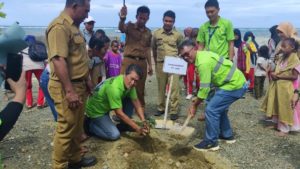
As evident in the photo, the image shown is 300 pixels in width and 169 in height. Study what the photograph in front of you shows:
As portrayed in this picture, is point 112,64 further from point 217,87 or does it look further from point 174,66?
point 217,87

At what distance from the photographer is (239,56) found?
33.8 ft

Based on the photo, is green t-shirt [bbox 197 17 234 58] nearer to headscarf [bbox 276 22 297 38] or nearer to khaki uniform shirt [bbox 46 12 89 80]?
headscarf [bbox 276 22 297 38]

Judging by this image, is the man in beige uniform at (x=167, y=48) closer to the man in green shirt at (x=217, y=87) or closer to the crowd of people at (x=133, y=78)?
the crowd of people at (x=133, y=78)

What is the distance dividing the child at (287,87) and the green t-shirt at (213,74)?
4.06 ft

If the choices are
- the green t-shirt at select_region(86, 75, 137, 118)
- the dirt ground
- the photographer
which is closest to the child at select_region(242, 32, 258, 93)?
the dirt ground

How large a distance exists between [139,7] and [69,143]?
3318mm

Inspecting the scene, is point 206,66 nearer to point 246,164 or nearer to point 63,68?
point 246,164

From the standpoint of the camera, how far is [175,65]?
6.69 metres

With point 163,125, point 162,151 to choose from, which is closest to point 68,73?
point 162,151

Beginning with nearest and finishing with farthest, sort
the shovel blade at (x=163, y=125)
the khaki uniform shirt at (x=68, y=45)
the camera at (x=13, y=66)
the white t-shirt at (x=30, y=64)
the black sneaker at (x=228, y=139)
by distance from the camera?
1. the camera at (x=13, y=66)
2. the khaki uniform shirt at (x=68, y=45)
3. the black sneaker at (x=228, y=139)
4. the shovel blade at (x=163, y=125)
5. the white t-shirt at (x=30, y=64)

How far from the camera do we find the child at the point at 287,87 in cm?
637

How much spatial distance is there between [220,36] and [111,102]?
2.42 metres

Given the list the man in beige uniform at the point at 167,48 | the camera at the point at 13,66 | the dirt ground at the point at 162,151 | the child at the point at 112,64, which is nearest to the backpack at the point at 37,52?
the child at the point at 112,64

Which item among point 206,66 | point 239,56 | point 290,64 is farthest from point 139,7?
point 239,56
